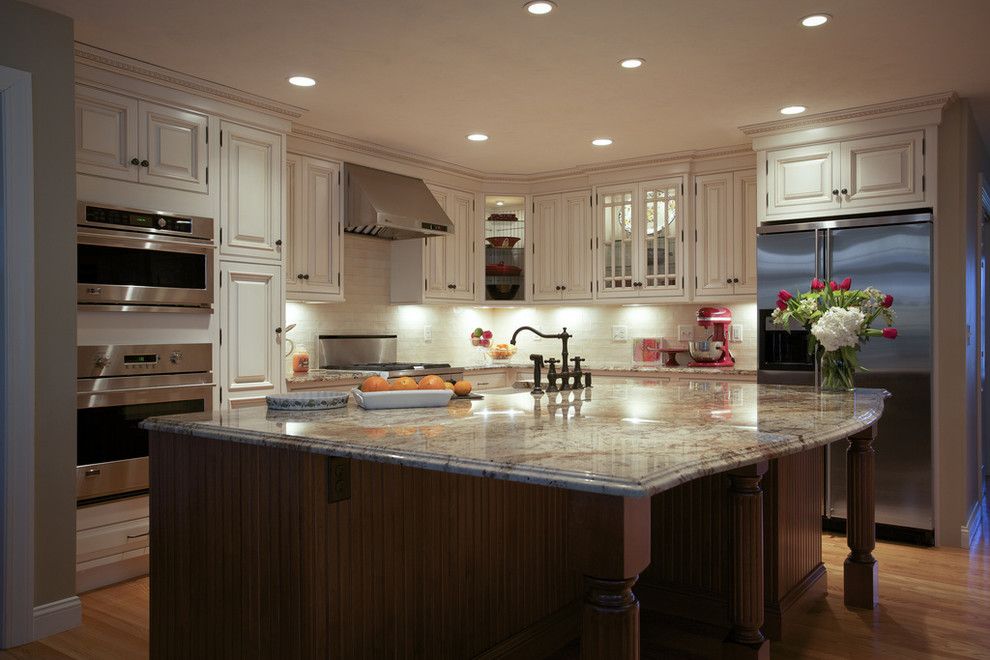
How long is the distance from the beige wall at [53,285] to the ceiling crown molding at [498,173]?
5.74 ft

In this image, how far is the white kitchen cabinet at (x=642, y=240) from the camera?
5.60 m

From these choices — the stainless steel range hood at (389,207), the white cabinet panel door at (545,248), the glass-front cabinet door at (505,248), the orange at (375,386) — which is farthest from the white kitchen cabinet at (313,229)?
the orange at (375,386)

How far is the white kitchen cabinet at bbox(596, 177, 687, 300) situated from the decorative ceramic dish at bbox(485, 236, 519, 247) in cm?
74

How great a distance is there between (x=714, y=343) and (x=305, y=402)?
3868 millimetres

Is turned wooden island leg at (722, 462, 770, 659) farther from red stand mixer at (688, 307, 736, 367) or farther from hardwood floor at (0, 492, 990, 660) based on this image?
red stand mixer at (688, 307, 736, 367)

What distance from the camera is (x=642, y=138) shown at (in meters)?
5.10

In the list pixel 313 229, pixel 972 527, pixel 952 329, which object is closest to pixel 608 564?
pixel 952 329

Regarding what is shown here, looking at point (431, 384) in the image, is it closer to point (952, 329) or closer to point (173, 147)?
point (173, 147)

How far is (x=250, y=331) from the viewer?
13.6 feet

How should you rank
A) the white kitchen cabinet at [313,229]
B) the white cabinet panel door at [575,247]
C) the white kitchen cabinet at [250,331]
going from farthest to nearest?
the white cabinet panel door at [575,247] → the white kitchen cabinet at [313,229] → the white kitchen cabinet at [250,331]

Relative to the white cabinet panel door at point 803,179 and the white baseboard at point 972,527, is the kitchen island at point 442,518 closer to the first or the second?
the white baseboard at point 972,527

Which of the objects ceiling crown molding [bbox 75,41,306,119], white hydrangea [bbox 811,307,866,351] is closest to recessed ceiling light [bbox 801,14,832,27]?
white hydrangea [bbox 811,307,866,351]

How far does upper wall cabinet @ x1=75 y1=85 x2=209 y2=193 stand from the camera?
3.45m

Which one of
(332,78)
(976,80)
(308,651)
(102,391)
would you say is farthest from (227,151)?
(976,80)
